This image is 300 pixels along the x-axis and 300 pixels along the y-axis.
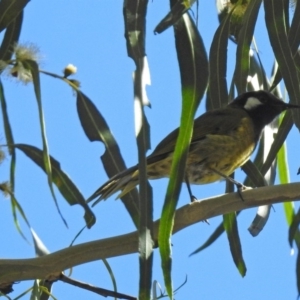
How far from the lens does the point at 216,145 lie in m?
2.89

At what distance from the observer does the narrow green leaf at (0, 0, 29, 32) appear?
85.8 inches

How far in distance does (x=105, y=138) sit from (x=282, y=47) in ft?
2.03

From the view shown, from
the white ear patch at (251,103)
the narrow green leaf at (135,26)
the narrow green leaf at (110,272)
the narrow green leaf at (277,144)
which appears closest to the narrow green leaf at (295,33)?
the narrow green leaf at (277,144)

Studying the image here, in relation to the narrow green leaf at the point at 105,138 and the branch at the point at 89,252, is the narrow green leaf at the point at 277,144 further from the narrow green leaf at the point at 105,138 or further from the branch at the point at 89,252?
the branch at the point at 89,252

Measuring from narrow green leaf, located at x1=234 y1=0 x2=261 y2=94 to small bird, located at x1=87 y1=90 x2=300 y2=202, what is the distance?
0.24 m

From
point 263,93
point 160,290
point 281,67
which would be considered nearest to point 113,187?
point 160,290

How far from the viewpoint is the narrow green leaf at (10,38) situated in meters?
2.47

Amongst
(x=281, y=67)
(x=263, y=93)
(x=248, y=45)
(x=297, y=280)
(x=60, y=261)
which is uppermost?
(x=263, y=93)

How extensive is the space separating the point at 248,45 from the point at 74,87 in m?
0.57

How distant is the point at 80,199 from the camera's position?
7.96 feet

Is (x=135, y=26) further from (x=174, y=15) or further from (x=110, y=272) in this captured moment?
(x=110, y=272)

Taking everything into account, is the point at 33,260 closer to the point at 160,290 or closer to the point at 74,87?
the point at 160,290

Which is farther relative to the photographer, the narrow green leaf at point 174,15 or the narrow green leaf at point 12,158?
the narrow green leaf at point 12,158

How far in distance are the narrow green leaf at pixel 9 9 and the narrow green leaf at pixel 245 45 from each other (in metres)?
0.59
